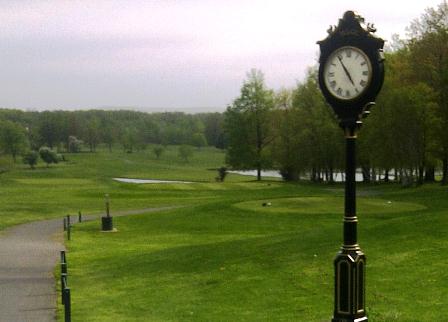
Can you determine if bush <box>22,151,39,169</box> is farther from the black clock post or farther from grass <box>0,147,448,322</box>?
the black clock post

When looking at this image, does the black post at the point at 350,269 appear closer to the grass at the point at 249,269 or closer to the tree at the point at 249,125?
the grass at the point at 249,269

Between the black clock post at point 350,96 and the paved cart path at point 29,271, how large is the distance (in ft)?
22.2

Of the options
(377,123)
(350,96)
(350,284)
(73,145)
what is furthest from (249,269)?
(73,145)

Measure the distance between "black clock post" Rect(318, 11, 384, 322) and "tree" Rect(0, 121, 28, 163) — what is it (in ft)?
366

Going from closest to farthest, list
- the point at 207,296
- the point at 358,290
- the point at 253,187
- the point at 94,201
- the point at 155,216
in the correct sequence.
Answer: the point at 358,290
the point at 207,296
the point at 155,216
the point at 94,201
the point at 253,187

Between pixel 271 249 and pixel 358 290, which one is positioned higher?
pixel 358 290

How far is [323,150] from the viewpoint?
6519cm

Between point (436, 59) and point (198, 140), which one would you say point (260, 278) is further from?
point (198, 140)

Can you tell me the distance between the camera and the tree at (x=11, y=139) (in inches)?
4397

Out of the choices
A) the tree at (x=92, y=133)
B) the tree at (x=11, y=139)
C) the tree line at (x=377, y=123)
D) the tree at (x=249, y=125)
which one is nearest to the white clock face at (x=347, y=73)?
the tree line at (x=377, y=123)

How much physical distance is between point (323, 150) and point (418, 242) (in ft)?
168

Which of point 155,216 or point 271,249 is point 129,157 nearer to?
point 155,216

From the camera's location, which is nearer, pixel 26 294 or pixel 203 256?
pixel 26 294

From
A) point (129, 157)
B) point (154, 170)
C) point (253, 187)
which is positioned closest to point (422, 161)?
point (253, 187)
